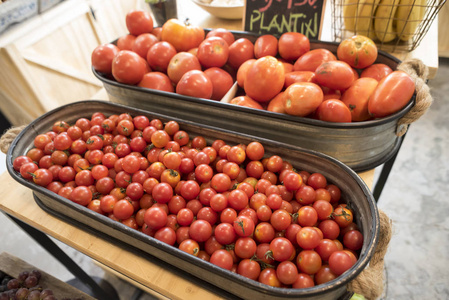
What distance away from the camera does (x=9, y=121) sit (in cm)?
263

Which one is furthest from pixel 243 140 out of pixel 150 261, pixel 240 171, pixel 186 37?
pixel 186 37

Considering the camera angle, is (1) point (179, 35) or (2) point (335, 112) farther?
(1) point (179, 35)

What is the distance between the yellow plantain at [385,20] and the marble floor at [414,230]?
109 cm

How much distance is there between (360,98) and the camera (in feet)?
3.52

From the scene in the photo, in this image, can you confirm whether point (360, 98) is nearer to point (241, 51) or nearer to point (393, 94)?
point (393, 94)

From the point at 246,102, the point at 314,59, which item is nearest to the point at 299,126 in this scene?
the point at 246,102

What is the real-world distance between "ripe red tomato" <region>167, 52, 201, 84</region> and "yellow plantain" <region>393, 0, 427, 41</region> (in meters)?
0.87

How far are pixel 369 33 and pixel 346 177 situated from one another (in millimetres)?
872


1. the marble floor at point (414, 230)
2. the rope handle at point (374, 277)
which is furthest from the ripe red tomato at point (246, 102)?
the marble floor at point (414, 230)

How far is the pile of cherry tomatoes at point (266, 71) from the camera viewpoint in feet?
3.35

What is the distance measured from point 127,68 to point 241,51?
499mm

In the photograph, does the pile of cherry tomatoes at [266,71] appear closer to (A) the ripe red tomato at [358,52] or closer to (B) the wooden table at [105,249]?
(A) the ripe red tomato at [358,52]

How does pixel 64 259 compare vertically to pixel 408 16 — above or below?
below

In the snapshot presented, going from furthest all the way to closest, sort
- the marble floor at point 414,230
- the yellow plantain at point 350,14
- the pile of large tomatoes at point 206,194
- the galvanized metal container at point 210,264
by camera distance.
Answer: the marble floor at point 414,230 → the yellow plantain at point 350,14 → the pile of large tomatoes at point 206,194 → the galvanized metal container at point 210,264
